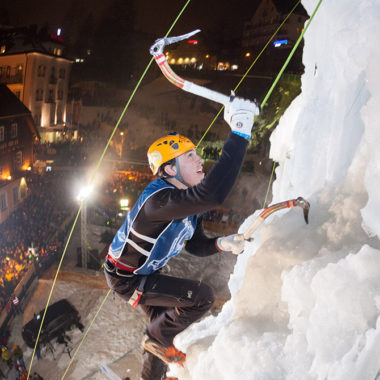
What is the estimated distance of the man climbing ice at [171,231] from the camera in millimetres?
3066

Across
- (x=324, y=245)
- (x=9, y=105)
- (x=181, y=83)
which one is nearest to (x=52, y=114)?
(x=9, y=105)

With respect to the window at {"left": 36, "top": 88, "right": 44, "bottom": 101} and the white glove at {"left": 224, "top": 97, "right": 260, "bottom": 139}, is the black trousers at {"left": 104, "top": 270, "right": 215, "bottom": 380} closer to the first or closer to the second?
the white glove at {"left": 224, "top": 97, "right": 260, "bottom": 139}

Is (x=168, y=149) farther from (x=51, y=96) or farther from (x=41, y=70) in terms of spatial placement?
(x=51, y=96)

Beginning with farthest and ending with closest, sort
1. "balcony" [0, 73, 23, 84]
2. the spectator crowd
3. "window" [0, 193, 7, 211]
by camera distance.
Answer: "balcony" [0, 73, 23, 84], "window" [0, 193, 7, 211], the spectator crowd

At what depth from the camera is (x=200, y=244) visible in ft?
15.3

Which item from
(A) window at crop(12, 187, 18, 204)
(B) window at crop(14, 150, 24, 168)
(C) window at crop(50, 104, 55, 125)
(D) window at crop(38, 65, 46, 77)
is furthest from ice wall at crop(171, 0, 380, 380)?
(C) window at crop(50, 104, 55, 125)

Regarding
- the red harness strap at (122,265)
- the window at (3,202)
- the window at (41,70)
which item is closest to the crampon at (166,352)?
the red harness strap at (122,265)

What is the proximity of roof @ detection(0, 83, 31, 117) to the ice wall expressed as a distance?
25433mm

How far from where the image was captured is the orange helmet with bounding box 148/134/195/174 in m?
3.89

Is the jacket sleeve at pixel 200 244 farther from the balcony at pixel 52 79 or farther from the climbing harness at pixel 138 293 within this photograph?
the balcony at pixel 52 79

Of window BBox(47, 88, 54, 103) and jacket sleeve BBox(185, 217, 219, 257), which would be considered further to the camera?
window BBox(47, 88, 54, 103)

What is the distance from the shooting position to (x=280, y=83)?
32969 mm

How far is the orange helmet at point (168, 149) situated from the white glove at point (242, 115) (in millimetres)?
946

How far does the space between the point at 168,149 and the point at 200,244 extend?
1417 millimetres
